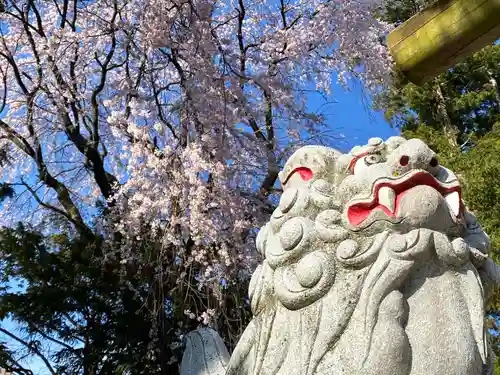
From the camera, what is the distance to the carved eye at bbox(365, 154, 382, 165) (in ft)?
6.72

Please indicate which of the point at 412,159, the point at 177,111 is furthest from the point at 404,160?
the point at 177,111

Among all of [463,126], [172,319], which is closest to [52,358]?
[172,319]

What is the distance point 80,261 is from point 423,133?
5.41 m

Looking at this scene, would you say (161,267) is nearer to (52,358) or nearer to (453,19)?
(52,358)

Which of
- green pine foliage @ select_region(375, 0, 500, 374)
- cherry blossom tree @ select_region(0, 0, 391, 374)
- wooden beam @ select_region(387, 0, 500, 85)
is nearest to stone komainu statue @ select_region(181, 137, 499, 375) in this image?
wooden beam @ select_region(387, 0, 500, 85)

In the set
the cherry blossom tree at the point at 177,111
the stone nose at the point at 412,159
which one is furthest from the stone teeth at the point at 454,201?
the cherry blossom tree at the point at 177,111

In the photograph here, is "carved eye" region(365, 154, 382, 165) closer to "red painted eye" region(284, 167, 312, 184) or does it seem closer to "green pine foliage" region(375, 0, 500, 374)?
"red painted eye" region(284, 167, 312, 184)

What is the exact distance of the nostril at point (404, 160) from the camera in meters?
1.95

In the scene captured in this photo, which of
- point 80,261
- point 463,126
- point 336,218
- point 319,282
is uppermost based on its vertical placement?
point 463,126

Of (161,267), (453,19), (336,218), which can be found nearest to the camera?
(453,19)

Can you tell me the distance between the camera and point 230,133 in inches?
261

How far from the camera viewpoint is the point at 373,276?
1814 millimetres

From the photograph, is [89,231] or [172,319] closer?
[172,319]

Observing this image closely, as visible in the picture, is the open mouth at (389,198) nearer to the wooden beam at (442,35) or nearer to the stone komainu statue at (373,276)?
the stone komainu statue at (373,276)
